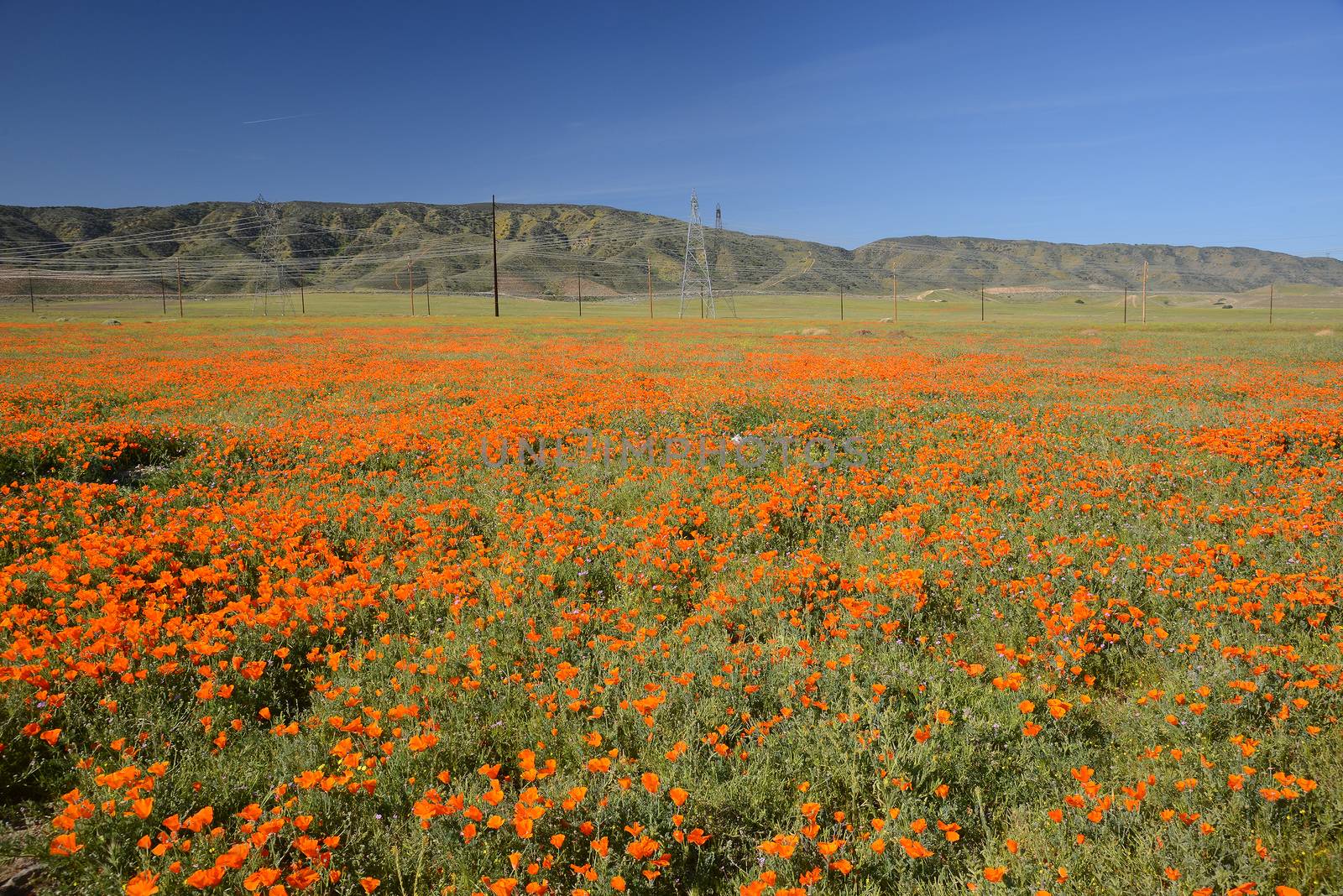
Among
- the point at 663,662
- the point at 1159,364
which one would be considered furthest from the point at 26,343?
the point at 1159,364

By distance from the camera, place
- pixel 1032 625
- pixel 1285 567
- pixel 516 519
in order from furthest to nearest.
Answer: pixel 516 519, pixel 1285 567, pixel 1032 625

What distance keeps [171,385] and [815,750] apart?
57.2 ft

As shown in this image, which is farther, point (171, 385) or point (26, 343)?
point (26, 343)

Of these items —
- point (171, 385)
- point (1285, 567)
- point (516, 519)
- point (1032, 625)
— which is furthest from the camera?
point (171, 385)

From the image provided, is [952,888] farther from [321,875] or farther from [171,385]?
[171,385]

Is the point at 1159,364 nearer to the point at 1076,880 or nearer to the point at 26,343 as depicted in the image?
the point at 1076,880

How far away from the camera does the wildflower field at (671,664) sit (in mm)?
2816

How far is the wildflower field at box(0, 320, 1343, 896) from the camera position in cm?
282

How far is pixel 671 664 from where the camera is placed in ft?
13.9

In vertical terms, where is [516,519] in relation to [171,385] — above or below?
below

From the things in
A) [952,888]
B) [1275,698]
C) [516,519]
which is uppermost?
[516,519]

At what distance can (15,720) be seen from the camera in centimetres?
349

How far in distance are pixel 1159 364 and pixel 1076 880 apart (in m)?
22.6

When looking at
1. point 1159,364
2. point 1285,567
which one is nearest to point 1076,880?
point 1285,567
